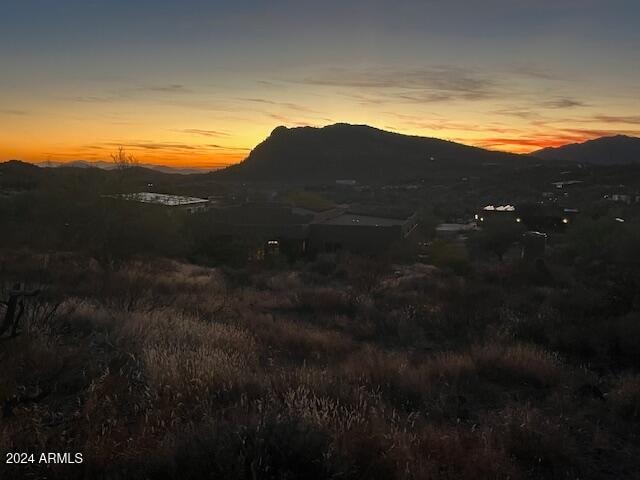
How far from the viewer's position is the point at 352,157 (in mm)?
166250

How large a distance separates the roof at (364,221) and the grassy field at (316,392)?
96.3ft

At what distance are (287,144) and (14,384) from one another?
581 feet

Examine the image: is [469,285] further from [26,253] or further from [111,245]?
[26,253]

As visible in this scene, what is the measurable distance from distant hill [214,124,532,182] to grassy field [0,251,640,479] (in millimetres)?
134800

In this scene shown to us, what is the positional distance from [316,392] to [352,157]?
16178 cm

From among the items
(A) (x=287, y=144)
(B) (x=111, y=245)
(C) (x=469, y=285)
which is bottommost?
(C) (x=469, y=285)

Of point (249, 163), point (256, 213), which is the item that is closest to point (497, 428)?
point (256, 213)

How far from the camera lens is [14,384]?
6184 mm

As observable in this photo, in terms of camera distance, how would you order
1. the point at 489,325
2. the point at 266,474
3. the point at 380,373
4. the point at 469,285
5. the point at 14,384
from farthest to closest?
the point at 469,285, the point at 489,325, the point at 380,373, the point at 14,384, the point at 266,474

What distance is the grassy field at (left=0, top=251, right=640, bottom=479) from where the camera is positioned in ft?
15.5

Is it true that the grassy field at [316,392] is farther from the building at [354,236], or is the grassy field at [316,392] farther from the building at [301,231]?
the building at [354,236]

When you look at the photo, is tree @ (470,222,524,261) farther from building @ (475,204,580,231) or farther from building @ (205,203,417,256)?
building @ (475,204,580,231)

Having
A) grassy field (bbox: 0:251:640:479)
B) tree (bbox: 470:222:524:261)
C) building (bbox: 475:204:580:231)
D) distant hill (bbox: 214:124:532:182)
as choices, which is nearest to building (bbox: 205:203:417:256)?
tree (bbox: 470:222:524:261)

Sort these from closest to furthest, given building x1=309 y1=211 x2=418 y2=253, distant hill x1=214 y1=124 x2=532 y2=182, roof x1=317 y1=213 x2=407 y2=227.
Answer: building x1=309 y1=211 x2=418 y2=253, roof x1=317 y1=213 x2=407 y2=227, distant hill x1=214 y1=124 x2=532 y2=182
